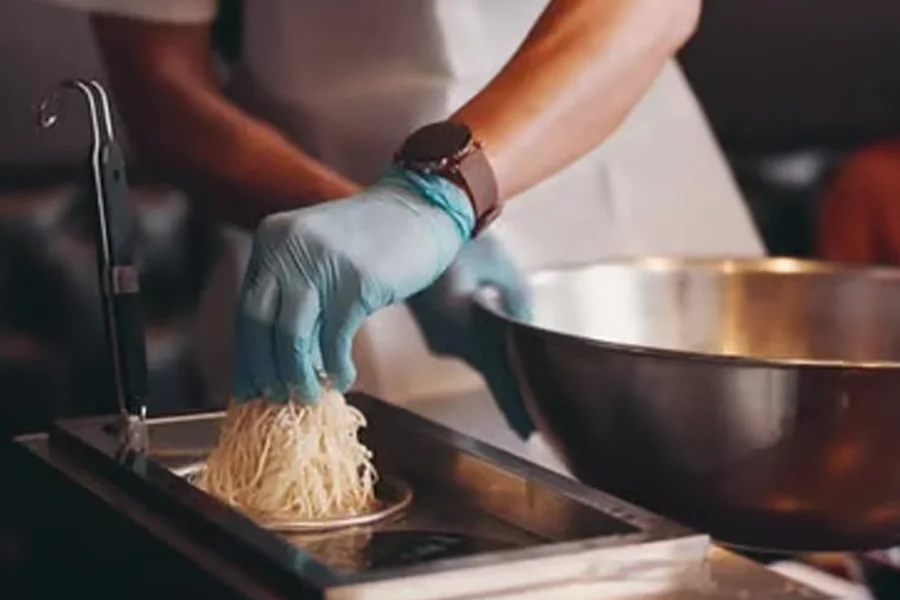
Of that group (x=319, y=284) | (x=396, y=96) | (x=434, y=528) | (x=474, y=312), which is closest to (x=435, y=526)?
(x=434, y=528)

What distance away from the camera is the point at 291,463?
3.02 ft

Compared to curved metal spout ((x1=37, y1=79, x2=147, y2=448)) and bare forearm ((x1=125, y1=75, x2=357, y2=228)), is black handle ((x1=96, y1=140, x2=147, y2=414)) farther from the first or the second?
bare forearm ((x1=125, y1=75, x2=357, y2=228))

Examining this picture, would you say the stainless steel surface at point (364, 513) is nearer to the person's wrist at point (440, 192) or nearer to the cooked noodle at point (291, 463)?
the cooked noodle at point (291, 463)

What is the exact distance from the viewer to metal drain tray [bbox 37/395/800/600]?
2.54 ft

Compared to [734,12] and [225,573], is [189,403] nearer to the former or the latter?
[225,573]

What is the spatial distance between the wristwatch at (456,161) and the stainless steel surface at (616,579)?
250 millimetres

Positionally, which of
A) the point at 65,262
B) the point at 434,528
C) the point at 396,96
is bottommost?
the point at 434,528

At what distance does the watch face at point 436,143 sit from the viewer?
987 mm

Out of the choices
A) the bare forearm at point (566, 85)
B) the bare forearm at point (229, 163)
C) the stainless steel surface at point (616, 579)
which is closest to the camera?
the stainless steel surface at point (616, 579)

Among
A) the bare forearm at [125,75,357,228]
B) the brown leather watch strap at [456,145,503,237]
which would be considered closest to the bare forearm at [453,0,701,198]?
the brown leather watch strap at [456,145,503,237]

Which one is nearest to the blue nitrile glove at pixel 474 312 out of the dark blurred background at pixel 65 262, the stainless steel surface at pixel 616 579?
the dark blurred background at pixel 65 262

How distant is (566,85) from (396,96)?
0.19m

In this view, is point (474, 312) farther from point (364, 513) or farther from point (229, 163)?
point (364, 513)

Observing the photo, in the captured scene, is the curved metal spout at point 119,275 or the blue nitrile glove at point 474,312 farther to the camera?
the blue nitrile glove at point 474,312
